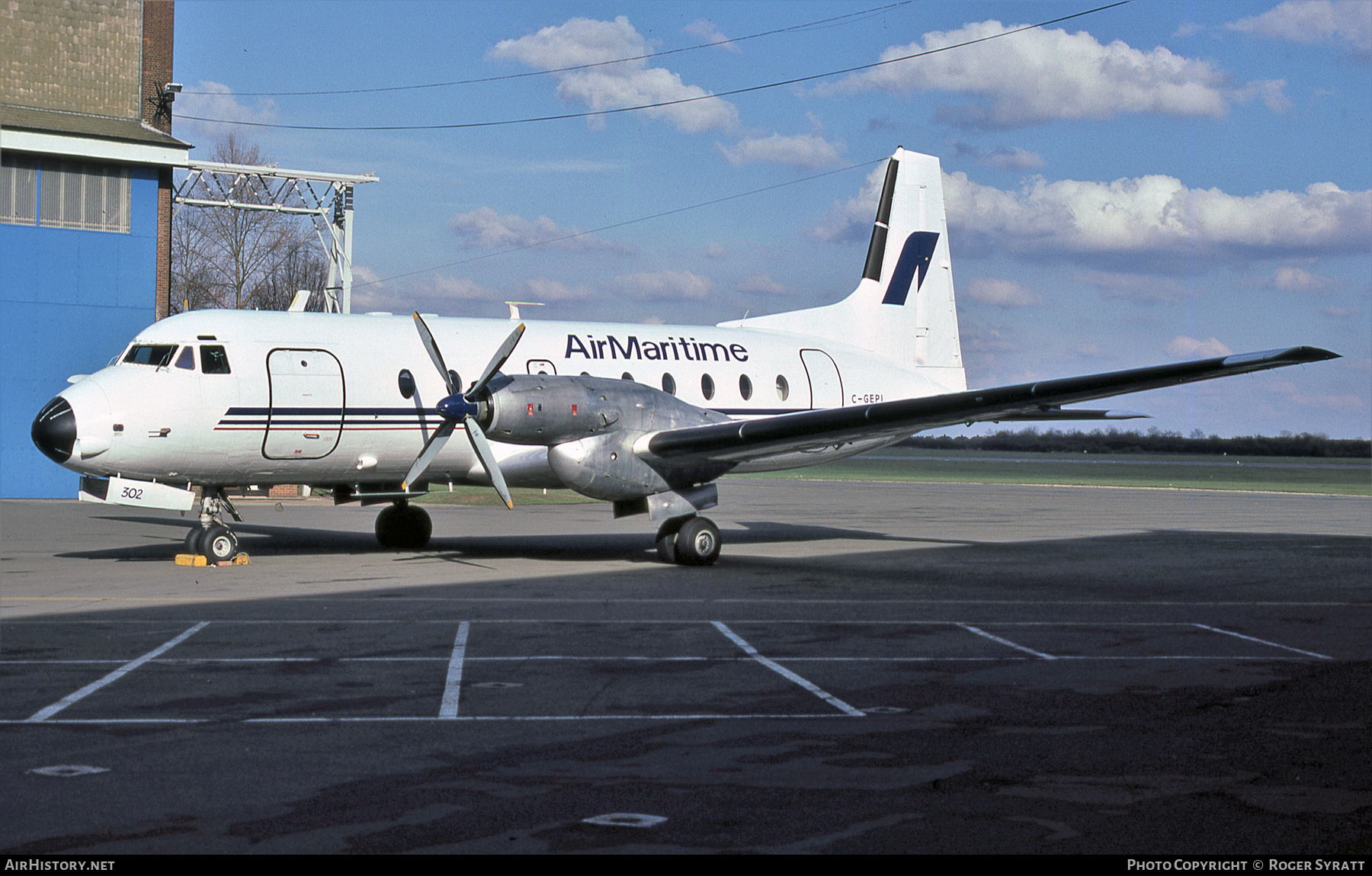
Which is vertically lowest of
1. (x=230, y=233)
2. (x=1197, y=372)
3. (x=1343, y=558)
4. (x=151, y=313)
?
(x=1343, y=558)

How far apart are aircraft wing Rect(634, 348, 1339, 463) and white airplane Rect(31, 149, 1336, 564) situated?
0.03 meters

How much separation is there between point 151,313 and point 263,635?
25443 millimetres

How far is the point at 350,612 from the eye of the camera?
1281 centimetres

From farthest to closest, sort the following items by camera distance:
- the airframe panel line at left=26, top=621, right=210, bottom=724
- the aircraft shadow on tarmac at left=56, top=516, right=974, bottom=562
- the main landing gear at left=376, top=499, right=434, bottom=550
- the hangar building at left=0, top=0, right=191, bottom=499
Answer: the hangar building at left=0, top=0, right=191, bottom=499
the main landing gear at left=376, top=499, right=434, bottom=550
the aircraft shadow on tarmac at left=56, top=516, right=974, bottom=562
the airframe panel line at left=26, top=621, right=210, bottom=724

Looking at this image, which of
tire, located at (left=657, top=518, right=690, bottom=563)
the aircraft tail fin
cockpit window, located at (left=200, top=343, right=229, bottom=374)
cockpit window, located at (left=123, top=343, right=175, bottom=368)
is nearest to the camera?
cockpit window, located at (left=123, top=343, right=175, bottom=368)

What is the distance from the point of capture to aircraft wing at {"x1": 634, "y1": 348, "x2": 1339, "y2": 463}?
1514 cm

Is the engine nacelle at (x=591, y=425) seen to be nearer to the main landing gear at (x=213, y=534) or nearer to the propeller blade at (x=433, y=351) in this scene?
the propeller blade at (x=433, y=351)

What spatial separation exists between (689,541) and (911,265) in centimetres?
904

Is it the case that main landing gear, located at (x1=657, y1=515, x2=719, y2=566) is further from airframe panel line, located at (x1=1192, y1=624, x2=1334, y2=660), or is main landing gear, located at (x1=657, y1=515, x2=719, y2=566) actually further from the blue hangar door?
Answer: airframe panel line, located at (x1=1192, y1=624, x2=1334, y2=660)

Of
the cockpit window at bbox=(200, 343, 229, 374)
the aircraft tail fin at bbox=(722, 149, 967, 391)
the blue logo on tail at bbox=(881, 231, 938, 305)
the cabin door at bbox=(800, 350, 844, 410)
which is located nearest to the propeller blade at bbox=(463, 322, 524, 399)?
the cockpit window at bbox=(200, 343, 229, 374)

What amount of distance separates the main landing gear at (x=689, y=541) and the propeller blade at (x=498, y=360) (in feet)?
11.2

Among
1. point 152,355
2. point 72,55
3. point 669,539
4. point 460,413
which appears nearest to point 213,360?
point 152,355

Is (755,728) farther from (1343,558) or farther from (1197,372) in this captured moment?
(1343,558)

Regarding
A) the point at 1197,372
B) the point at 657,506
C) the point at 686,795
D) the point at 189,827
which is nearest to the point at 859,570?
the point at 657,506
